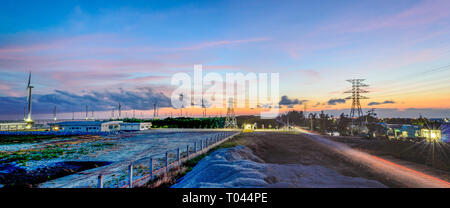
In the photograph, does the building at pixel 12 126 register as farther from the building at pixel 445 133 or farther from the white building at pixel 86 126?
the building at pixel 445 133

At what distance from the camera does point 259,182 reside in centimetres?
825

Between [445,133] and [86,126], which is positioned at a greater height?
[445,133]

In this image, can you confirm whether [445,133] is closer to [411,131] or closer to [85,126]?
[411,131]

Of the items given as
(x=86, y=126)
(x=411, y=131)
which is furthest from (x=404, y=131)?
(x=86, y=126)

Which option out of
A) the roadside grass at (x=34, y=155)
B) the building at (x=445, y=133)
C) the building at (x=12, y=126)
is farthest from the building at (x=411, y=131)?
the building at (x=12, y=126)

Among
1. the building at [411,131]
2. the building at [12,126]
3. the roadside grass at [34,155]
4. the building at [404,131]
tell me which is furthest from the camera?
the building at [12,126]

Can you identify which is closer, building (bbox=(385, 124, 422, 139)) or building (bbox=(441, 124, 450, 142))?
building (bbox=(441, 124, 450, 142))

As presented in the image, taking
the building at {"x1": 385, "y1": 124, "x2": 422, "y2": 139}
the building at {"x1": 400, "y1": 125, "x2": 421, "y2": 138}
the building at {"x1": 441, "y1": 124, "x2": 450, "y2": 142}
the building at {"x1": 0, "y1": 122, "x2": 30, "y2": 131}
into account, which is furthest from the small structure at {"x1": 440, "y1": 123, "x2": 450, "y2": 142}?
the building at {"x1": 0, "y1": 122, "x2": 30, "y2": 131}

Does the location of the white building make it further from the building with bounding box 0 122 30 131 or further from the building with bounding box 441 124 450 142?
the building with bounding box 441 124 450 142

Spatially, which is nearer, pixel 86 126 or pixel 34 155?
pixel 34 155

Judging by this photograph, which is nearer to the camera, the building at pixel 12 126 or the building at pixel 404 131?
the building at pixel 404 131
